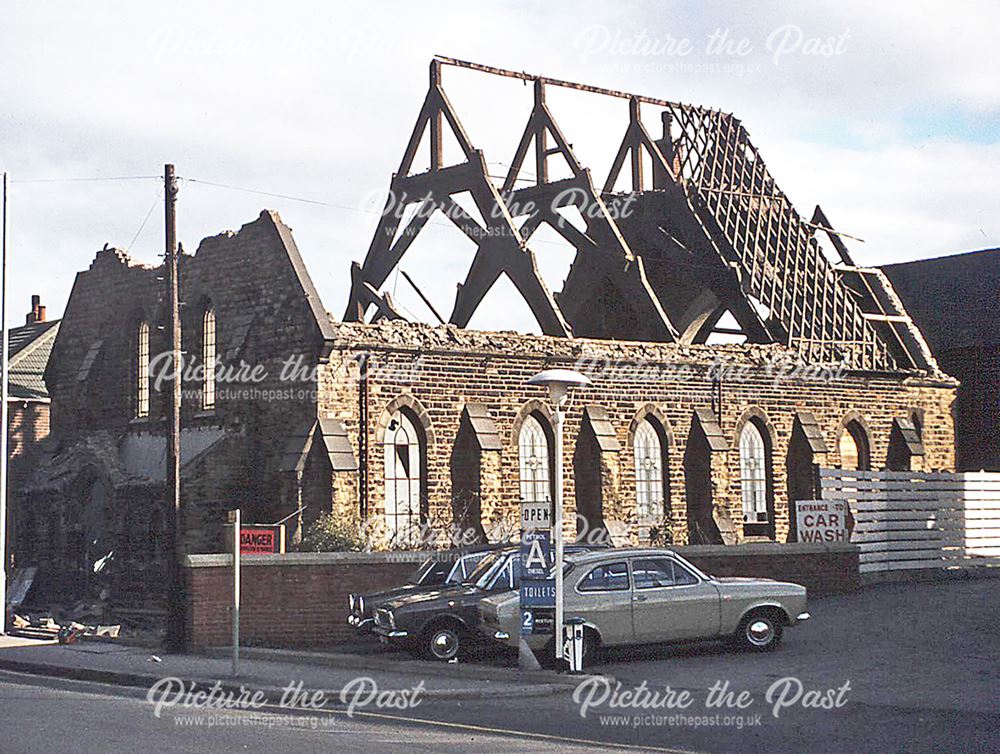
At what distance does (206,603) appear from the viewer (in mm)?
21859

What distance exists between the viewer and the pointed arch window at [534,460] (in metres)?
30.9

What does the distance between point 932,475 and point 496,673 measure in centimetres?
1721

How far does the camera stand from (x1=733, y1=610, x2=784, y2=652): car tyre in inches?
771

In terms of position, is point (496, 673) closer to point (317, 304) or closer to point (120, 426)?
point (317, 304)

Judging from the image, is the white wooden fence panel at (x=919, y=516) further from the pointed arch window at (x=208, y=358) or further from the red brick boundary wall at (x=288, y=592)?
the pointed arch window at (x=208, y=358)

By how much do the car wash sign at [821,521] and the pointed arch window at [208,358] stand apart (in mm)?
12486

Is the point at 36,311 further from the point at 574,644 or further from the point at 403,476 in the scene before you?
the point at 574,644

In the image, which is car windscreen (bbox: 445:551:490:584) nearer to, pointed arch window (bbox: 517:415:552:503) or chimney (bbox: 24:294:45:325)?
pointed arch window (bbox: 517:415:552:503)

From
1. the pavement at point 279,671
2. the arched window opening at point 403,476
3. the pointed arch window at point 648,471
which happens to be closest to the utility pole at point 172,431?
the pavement at point 279,671

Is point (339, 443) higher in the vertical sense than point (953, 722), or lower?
higher

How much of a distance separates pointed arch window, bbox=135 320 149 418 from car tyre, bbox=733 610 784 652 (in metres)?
18.3

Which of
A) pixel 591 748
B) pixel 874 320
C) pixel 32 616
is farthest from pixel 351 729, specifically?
pixel 874 320

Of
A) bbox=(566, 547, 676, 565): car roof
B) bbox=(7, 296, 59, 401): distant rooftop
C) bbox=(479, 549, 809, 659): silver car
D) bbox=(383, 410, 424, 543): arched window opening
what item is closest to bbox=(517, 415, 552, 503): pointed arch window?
bbox=(383, 410, 424, 543): arched window opening

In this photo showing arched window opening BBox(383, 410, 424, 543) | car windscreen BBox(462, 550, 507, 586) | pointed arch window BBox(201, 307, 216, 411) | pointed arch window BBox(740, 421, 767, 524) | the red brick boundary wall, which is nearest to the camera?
car windscreen BBox(462, 550, 507, 586)
